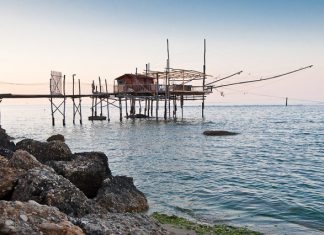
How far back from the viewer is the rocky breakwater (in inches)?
234

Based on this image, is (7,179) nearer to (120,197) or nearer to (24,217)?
(24,217)

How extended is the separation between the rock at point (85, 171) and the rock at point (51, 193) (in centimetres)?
339

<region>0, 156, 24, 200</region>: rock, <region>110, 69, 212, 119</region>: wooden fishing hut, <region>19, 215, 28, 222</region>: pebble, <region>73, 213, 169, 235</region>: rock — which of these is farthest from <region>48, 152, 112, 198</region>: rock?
<region>110, 69, 212, 119</region>: wooden fishing hut

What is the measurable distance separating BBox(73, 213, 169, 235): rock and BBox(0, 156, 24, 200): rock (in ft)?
8.75

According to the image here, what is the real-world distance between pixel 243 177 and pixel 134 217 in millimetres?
12384

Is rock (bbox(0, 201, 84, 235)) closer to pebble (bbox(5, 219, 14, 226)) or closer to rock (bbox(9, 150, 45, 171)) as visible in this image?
pebble (bbox(5, 219, 14, 226))

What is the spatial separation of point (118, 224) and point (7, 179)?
323 centimetres

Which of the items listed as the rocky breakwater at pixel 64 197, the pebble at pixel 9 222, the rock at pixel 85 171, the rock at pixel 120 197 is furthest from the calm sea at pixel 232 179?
the pebble at pixel 9 222

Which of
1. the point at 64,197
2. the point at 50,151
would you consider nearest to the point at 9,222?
the point at 64,197

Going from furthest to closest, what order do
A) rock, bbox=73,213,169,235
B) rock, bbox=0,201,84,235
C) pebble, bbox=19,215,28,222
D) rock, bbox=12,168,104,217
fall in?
rock, bbox=12,168,104,217 → rock, bbox=73,213,169,235 → pebble, bbox=19,215,28,222 → rock, bbox=0,201,84,235

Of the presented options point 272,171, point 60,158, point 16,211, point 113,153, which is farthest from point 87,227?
point 113,153

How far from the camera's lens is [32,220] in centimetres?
591

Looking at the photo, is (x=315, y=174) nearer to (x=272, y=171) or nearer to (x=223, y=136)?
(x=272, y=171)

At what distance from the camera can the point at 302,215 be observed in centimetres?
1291
